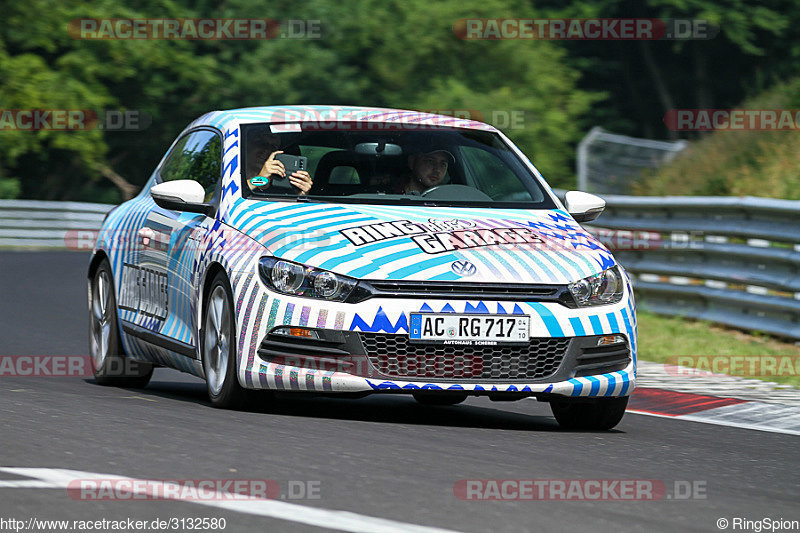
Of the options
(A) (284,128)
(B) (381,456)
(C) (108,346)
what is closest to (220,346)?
(A) (284,128)

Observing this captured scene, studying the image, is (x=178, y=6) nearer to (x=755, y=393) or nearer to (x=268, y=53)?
(x=268, y=53)

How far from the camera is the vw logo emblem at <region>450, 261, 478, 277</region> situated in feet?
24.6

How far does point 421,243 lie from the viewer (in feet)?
25.1

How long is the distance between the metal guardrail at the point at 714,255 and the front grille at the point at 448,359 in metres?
5.54

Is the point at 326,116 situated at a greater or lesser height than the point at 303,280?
greater

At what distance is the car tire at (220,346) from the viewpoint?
308 inches

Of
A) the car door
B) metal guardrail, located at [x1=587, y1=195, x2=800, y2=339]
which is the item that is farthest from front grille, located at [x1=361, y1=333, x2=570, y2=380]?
metal guardrail, located at [x1=587, y1=195, x2=800, y2=339]

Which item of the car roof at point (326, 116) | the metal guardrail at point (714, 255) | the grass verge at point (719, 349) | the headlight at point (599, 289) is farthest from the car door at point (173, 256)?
the metal guardrail at point (714, 255)

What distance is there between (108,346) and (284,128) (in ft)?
6.49

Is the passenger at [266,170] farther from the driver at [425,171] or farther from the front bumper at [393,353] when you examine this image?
the front bumper at [393,353]

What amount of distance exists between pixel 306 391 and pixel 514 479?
182 cm

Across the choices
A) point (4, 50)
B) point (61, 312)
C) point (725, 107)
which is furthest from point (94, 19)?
point (61, 312)

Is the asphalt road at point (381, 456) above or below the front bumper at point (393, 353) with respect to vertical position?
below

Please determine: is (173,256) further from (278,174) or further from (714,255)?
(714,255)
